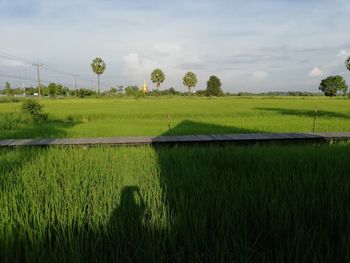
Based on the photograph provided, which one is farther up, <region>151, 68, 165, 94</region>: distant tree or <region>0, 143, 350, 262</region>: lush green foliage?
<region>151, 68, 165, 94</region>: distant tree

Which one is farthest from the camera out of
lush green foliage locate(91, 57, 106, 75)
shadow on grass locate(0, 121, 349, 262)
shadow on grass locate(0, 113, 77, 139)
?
lush green foliage locate(91, 57, 106, 75)

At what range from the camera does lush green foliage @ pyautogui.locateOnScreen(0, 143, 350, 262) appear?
2.09 meters

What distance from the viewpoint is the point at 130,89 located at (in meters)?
87.4

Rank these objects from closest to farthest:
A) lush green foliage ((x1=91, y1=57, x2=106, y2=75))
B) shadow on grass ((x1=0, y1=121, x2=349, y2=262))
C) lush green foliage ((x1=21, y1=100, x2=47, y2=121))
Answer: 1. shadow on grass ((x1=0, y1=121, x2=349, y2=262))
2. lush green foliage ((x1=21, y1=100, x2=47, y2=121))
3. lush green foliage ((x1=91, y1=57, x2=106, y2=75))

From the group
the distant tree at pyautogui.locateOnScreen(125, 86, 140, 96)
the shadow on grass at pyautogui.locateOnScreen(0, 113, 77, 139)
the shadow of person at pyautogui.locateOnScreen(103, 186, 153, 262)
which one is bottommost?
the shadow on grass at pyautogui.locateOnScreen(0, 113, 77, 139)

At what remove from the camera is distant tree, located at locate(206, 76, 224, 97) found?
323ft

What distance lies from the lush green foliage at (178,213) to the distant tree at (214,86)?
95.4 metres

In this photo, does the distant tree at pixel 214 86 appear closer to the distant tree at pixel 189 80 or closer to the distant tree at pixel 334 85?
the distant tree at pixel 189 80

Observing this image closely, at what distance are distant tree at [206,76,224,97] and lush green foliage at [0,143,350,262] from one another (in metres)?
95.4

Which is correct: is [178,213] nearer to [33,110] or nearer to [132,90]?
[33,110]

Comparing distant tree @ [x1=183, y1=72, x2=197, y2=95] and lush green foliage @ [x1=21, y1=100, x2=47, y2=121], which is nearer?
lush green foliage @ [x1=21, y1=100, x2=47, y2=121]

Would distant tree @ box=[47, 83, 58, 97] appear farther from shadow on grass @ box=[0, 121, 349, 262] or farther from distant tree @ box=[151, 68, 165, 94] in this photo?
shadow on grass @ box=[0, 121, 349, 262]

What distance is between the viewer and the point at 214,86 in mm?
98500

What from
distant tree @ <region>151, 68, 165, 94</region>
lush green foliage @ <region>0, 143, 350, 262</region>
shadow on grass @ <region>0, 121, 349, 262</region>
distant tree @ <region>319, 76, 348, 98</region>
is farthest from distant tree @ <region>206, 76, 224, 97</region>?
shadow on grass @ <region>0, 121, 349, 262</region>
